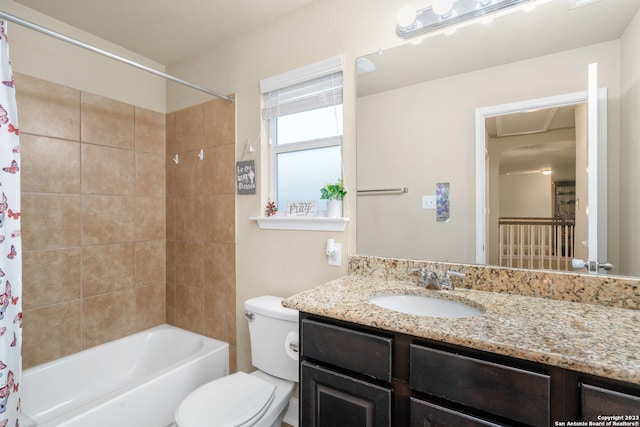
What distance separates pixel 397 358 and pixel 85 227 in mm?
2112

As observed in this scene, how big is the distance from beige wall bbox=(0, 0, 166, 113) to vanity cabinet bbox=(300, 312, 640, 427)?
83.3 inches

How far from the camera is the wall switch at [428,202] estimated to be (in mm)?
1407

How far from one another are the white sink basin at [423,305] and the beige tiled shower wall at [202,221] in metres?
1.16

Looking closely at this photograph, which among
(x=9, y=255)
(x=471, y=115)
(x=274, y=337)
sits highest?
(x=471, y=115)

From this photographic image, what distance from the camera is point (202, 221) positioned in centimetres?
219

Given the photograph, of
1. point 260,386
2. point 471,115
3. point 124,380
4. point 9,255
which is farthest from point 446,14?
point 124,380

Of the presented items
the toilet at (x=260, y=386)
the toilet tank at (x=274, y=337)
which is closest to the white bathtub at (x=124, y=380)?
the toilet at (x=260, y=386)

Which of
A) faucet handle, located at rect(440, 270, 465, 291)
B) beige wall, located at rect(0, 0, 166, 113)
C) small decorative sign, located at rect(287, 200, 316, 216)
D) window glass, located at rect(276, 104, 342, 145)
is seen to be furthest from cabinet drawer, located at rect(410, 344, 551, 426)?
beige wall, located at rect(0, 0, 166, 113)

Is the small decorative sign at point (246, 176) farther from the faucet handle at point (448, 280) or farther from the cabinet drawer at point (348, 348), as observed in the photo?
the faucet handle at point (448, 280)

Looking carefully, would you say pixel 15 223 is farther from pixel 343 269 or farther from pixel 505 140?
pixel 505 140

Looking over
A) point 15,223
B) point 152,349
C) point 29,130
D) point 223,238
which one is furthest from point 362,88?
point 152,349

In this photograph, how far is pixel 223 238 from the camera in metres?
2.09

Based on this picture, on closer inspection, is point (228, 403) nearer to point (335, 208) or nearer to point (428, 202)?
point (335, 208)

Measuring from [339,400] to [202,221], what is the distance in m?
1.62
